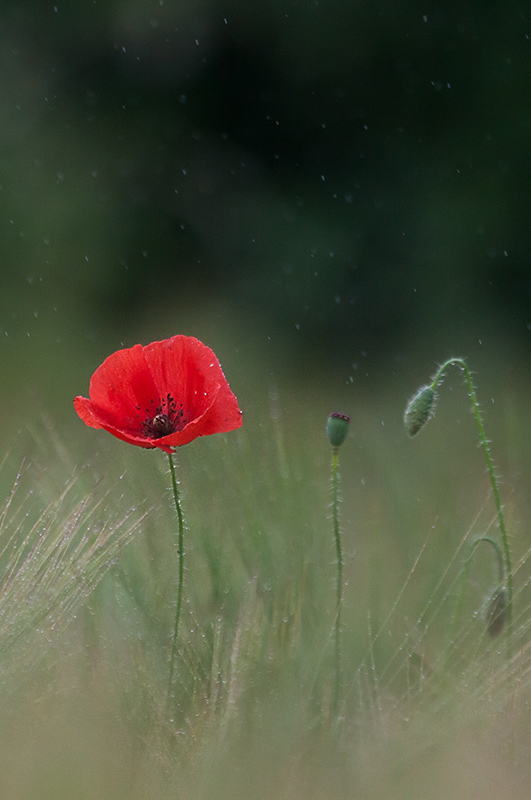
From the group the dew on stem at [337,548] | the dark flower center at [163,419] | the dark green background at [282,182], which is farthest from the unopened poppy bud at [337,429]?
the dark green background at [282,182]

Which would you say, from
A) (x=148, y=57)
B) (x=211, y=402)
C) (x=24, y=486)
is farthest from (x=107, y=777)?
(x=148, y=57)

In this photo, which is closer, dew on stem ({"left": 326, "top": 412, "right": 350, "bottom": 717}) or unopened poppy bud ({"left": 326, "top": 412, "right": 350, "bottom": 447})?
dew on stem ({"left": 326, "top": 412, "right": 350, "bottom": 717})

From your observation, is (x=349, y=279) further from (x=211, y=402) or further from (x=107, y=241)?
(x=211, y=402)

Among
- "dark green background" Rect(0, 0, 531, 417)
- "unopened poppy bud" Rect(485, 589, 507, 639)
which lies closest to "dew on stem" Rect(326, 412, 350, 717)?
"unopened poppy bud" Rect(485, 589, 507, 639)

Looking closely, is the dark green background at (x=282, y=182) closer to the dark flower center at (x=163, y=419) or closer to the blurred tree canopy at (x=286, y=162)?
the blurred tree canopy at (x=286, y=162)

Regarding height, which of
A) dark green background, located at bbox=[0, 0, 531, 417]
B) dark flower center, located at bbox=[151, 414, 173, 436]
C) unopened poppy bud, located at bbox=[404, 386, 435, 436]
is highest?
dark green background, located at bbox=[0, 0, 531, 417]

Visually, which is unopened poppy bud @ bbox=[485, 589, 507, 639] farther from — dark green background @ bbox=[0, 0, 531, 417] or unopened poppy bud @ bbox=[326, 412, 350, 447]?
dark green background @ bbox=[0, 0, 531, 417]

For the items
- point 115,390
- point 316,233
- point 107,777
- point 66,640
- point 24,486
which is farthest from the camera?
point 316,233
